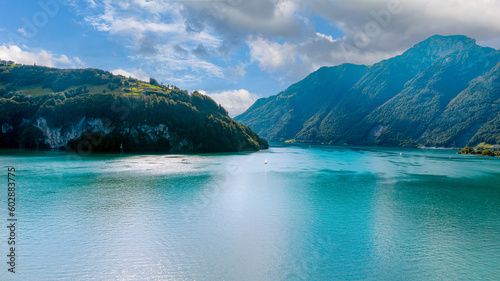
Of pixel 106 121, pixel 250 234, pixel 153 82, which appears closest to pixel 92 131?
pixel 106 121

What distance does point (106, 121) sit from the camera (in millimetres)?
126812

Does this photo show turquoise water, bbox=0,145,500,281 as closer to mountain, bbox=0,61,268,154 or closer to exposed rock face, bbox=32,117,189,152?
exposed rock face, bbox=32,117,189,152

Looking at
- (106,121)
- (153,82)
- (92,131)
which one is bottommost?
(92,131)

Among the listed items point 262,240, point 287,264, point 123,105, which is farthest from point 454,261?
point 123,105

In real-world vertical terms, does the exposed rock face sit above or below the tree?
below

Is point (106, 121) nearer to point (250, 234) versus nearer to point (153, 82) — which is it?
point (153, 82)

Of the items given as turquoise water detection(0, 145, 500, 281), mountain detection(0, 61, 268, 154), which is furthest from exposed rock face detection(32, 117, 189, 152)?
turquoise water detection(0, 145, 500, 281)

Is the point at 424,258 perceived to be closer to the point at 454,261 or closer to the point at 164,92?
the point at 454,261

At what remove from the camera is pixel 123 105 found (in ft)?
442

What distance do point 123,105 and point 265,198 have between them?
390 ft

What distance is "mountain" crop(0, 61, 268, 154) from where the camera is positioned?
126m

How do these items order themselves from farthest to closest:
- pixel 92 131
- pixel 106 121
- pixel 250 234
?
pixel 106 121, pixel 92 131, pixel 250 234

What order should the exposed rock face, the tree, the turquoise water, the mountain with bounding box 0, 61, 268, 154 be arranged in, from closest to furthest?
the turquoise water
the exposed rock face
the mountain with bounding box 0, 61, 268, 154
the tree

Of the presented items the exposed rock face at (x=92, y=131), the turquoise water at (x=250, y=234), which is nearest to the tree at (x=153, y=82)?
the exposed rock face at (x=92, y=131)
